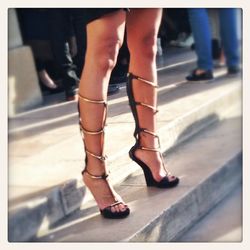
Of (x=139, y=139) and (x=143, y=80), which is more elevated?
(x=143, y=80)

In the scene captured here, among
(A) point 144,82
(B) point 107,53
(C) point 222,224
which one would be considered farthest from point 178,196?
(B) point 107,53

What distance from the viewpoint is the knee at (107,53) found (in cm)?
123

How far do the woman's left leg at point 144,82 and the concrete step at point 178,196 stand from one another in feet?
0.14

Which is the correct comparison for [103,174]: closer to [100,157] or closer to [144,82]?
[100,157]

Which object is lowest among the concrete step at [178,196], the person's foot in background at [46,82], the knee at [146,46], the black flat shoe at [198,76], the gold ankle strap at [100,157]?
the concrete step at [178,196]

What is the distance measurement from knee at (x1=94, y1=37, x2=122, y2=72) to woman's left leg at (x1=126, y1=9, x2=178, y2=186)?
0.13 ft

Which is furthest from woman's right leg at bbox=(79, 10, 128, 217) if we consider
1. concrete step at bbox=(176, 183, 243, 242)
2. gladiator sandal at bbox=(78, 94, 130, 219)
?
concrete step at bbox=(176, 183, 243, 242)

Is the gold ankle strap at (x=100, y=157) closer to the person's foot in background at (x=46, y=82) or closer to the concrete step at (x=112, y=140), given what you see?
the concrete step at (x=112, y=140)

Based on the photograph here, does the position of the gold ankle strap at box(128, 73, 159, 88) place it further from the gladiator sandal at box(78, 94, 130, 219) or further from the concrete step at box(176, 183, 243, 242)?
the concrete step at box(176, 183, 243, 242)

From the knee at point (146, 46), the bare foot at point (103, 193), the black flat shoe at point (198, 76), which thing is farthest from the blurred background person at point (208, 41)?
the bare foot at point (103, 193)

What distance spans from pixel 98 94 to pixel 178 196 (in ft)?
1.10

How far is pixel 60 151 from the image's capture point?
4.21 ft
